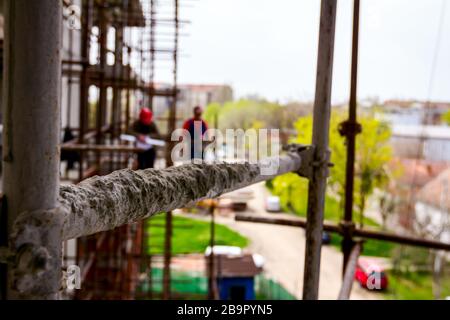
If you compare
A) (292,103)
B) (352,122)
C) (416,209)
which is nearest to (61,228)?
(352,122)

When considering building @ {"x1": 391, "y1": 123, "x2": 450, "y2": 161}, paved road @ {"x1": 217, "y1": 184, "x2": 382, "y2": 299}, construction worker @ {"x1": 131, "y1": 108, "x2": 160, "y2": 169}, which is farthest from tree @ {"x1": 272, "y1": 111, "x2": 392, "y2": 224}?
construction worker @ {"x1": 131, "y1": 108, "x2": 160, "y2": 169}

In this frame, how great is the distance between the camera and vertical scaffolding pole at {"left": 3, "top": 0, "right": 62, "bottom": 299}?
0.71 m

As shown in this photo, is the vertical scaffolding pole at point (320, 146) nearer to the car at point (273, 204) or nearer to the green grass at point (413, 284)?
the green grass at point (413, 284)

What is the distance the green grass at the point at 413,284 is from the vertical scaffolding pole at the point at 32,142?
12414 millimetres

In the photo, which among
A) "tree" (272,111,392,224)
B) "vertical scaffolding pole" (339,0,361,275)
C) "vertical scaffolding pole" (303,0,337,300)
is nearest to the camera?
"vertical scaffolding pole" (303,0,337,300)

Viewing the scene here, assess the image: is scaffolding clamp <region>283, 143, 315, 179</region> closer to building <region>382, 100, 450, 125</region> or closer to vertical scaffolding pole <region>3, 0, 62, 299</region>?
vertical scaffolding pole <region>3, 0, 62, 299</region>

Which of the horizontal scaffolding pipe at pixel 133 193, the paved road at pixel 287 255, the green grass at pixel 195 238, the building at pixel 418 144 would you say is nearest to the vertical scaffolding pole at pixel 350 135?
the horizontal scaffolding pipe at pixel 133 193

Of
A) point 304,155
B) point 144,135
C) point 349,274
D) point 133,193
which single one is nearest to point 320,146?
point 304,155

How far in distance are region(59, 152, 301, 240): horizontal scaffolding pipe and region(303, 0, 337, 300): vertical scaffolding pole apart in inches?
34.2

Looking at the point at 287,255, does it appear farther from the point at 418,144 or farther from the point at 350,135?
the point at 350,135

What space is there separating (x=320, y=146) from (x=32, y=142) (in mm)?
1753

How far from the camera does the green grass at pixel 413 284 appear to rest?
501 inches

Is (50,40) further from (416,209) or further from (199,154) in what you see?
(416,209)

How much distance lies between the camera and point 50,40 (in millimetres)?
731
